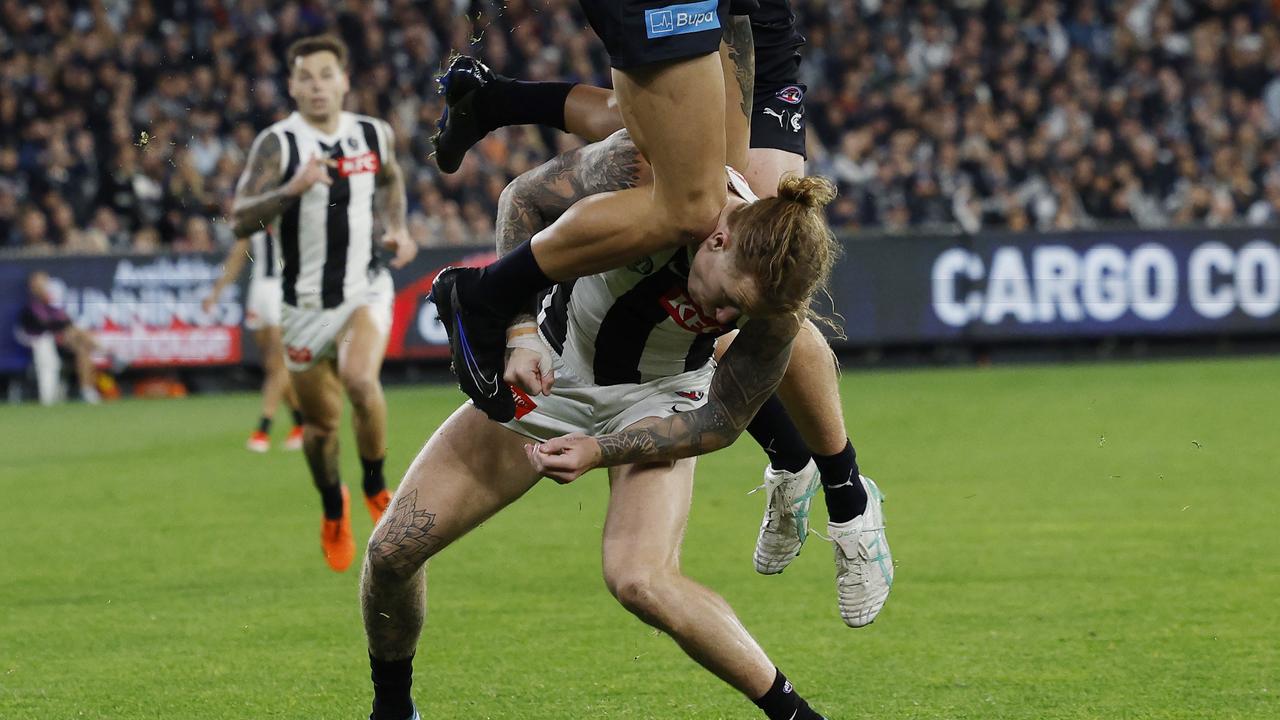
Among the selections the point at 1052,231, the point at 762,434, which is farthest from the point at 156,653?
the point at 1052,231

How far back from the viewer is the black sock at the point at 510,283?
4262mm

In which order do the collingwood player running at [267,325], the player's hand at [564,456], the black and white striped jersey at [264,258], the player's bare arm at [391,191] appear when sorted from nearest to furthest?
the player's hand at [564,456] < the player's bare arm at [391,191] < the collingwood player running at [267,325] < the black and white striped jersey at [264,258]

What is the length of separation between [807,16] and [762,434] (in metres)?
16.5

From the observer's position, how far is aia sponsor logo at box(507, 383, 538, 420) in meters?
4.38

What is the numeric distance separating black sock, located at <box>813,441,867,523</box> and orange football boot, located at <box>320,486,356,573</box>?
3212mm

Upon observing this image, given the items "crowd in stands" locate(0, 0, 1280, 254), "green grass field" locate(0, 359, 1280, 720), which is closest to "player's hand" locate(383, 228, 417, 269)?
"green grass field" locate(0, 359, 1280, 720)

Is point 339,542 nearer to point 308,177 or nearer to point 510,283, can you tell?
point 308,177

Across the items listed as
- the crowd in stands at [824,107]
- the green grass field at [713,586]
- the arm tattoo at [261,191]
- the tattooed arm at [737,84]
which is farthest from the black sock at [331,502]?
the crowd in stands at [824,107]

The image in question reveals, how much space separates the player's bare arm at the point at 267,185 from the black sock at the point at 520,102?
3.84m

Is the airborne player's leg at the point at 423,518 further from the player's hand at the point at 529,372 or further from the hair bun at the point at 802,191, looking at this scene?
the hair bun at the point at 802,191

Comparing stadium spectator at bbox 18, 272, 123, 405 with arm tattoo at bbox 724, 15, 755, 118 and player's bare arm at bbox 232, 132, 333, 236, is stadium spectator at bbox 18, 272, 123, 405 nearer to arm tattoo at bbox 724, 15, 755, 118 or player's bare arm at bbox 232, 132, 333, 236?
player's bare arm at bbox 232, 132, 333, 236

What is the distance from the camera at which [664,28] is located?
401cm

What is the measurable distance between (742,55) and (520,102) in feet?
2.29

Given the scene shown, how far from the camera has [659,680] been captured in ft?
18.4
